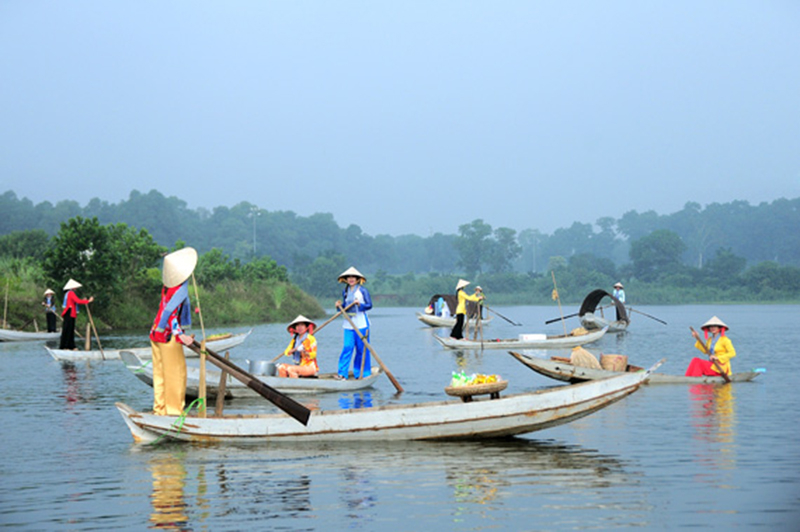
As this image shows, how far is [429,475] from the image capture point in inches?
360

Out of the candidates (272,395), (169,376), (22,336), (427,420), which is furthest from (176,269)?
(22,336)

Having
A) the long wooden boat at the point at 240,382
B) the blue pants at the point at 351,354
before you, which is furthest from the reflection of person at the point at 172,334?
the blue pants at the point at 351,354

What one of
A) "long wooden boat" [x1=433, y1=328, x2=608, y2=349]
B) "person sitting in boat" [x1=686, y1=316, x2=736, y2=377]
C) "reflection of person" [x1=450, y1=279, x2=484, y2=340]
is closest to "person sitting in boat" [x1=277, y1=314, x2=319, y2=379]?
"person sitting in boat" [x1=686, y1=316, x2=736, y2=377]

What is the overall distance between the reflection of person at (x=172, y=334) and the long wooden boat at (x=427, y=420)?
0.38 meters

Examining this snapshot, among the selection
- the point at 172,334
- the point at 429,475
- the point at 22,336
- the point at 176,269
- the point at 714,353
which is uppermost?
the point at 176,269

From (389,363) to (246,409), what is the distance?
916 centimetres

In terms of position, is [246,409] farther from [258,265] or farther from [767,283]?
[767,283]

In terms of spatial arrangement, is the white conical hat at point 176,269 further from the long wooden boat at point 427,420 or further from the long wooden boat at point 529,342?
the long wooden boat at point 529,342

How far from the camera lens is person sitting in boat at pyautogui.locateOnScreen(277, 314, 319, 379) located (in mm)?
14570

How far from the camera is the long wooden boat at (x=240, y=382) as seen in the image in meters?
13.9

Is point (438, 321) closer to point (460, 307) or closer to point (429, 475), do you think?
point (460, 307)

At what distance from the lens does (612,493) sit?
8.39m

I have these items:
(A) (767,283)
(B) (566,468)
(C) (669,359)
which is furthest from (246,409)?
(A) (767,283)

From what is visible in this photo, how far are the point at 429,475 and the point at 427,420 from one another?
1213mm
